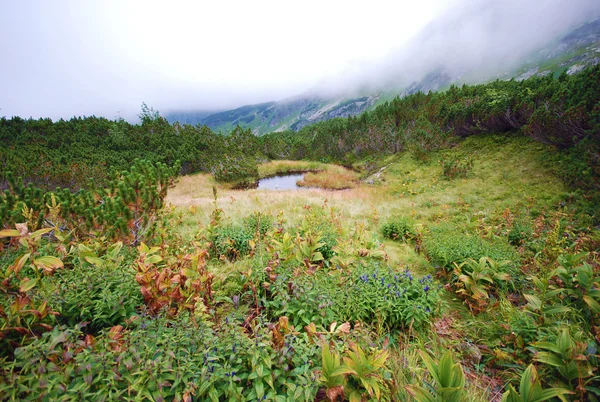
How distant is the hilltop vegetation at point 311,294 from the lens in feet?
6.89

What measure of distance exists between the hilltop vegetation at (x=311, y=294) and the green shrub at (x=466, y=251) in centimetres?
4

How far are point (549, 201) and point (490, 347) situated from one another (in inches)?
318

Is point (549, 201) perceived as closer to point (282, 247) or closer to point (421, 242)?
point (421, 242)

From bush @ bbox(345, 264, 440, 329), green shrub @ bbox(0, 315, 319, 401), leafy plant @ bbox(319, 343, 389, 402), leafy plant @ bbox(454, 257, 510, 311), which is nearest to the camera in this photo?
green shrub @ bbox(0, 315, 319, 401)

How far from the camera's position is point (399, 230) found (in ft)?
24.1

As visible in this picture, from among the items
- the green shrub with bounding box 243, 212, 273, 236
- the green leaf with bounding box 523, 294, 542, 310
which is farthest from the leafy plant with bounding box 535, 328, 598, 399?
the green shrub with bounding box 243, 212, 273, 236

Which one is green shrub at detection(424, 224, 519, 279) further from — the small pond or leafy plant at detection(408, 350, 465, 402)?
the small pond

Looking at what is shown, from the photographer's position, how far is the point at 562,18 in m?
138

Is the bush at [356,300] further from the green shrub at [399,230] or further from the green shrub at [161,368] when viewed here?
the green shrub at [399,230]

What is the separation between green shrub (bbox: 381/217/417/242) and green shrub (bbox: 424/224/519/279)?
941mm

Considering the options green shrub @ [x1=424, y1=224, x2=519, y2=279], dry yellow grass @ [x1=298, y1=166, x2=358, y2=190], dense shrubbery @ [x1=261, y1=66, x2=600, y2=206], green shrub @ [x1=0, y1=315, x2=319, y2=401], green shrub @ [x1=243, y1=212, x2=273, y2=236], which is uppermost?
dense shrubbery @ [x1=261, y1=66, x2=600, y2=206]

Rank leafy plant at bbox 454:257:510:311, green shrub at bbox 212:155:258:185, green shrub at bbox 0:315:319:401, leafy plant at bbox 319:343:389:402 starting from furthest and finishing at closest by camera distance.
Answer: green shrub at bbox 212:155:258:185, leafy plant at bbox 454:257:510:311, leafy plant at bbox 319:343:389:402, green shrub at bbox 0:315:319:401

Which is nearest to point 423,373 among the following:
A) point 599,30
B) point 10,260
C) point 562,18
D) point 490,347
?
point 490,347

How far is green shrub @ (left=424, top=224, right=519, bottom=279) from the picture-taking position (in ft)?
16.1
